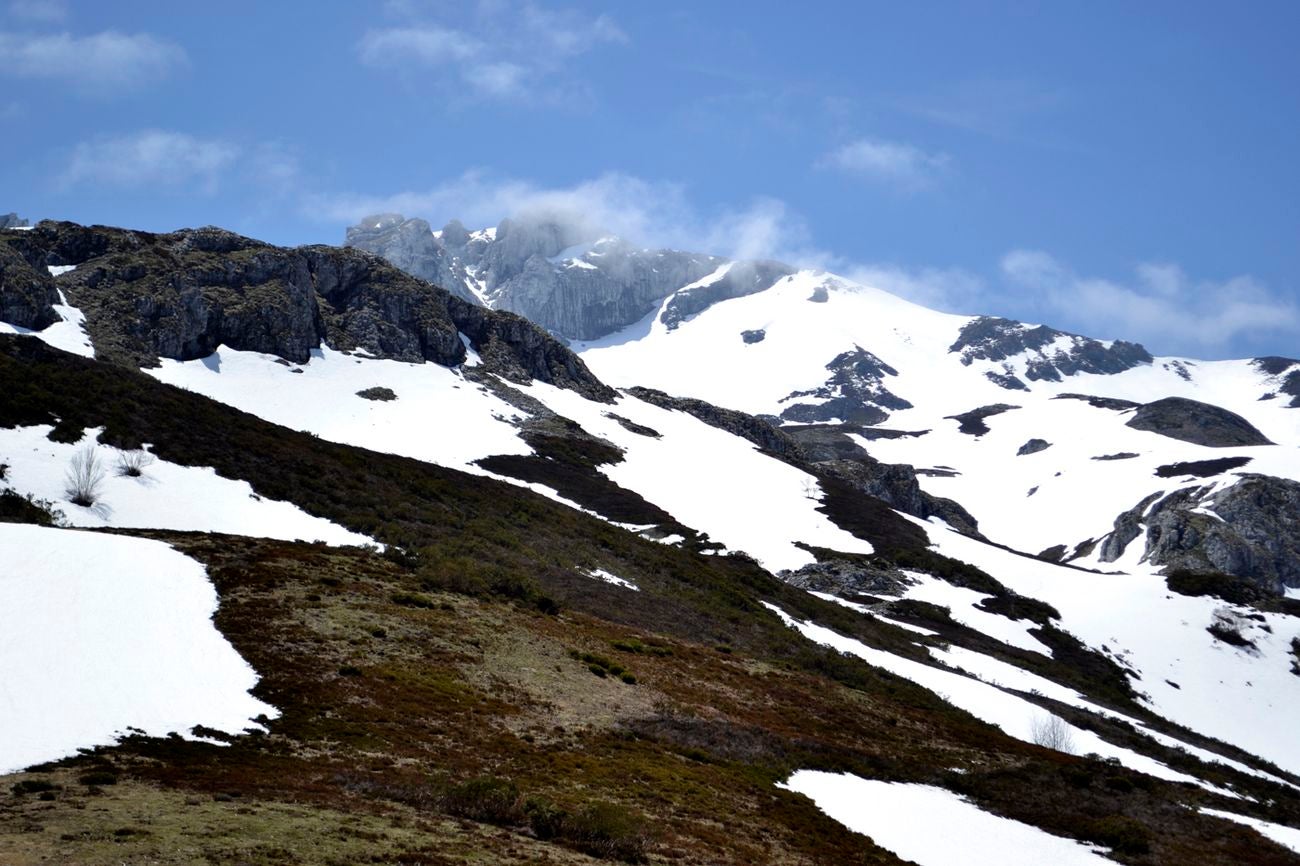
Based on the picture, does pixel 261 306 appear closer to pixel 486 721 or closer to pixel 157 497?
pixel 157 497

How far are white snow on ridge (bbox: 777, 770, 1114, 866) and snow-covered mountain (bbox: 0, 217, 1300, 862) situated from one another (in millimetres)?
450

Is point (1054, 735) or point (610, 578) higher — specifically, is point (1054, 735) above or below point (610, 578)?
below

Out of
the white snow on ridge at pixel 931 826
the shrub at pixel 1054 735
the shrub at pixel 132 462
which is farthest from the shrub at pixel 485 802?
the shrub at pixel 1054 735

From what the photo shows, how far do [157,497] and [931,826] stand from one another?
3910cm

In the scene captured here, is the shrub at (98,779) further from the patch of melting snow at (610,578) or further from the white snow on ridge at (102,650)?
the patch of melting snow at (610,578)

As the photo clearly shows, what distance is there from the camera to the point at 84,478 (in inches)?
1602

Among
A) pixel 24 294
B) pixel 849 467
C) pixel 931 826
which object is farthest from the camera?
pixel 849 467

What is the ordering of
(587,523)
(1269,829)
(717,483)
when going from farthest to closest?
(717,483) < (587,523) < (1269,829)

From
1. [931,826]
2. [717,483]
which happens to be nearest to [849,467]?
[717,483]

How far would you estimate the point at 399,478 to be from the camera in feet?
204

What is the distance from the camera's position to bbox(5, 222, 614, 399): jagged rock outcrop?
344ft

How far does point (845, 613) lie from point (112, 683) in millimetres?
54559

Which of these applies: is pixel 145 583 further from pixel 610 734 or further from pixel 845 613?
pixel 845 613

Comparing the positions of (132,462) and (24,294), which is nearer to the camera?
(132,462)
